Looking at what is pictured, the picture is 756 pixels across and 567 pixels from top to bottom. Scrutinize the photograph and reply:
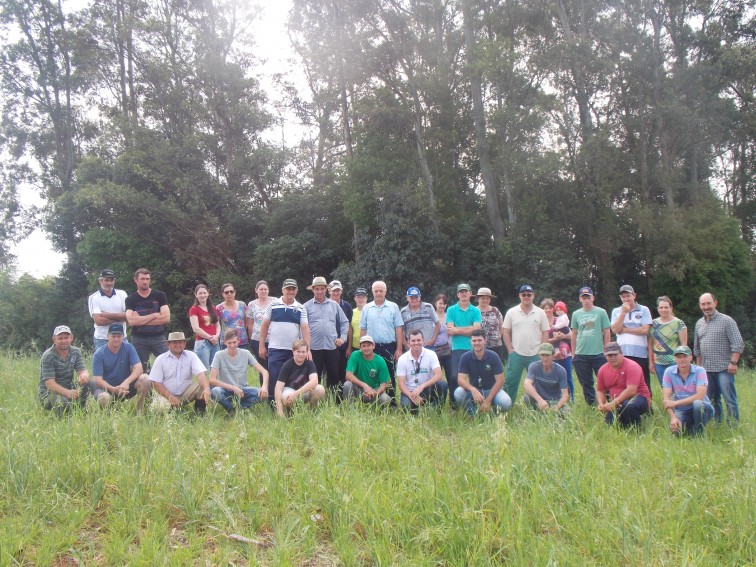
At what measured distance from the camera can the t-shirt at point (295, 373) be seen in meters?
6.77

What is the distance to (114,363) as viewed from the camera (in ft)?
22.4

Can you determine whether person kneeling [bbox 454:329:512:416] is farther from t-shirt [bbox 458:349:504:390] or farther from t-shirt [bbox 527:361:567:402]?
t-shirt [bbox 527:361:567:402]

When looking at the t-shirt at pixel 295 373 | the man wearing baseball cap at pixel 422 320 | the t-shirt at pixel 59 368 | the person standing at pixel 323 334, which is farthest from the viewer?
the man wearing baseball cap at pixel 422 320

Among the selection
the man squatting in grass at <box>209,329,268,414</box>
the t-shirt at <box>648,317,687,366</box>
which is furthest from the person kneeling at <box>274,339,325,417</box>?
the t-shirt at <box>648,317,687,366</box>

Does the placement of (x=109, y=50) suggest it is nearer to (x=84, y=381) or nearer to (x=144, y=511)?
(x=84, y=381)

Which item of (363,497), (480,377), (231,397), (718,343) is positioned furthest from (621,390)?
(231,397)

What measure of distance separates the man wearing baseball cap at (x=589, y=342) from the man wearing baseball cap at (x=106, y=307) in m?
5.96

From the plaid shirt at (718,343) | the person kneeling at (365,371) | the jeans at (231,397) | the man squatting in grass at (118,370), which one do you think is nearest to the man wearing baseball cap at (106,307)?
the man squatting in grass at (118,370)

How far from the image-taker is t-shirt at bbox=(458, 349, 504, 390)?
714cm

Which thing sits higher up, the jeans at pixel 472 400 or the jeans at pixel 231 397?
the jeans at pixel 231 397

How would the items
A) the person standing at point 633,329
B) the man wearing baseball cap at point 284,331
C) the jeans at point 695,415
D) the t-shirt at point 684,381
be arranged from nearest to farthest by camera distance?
1. the jeans at point 695,415
2. the t-shirt at point 684,381
3. the man wearing baseball cap at point 284,331
4. the person standing at point 633,329

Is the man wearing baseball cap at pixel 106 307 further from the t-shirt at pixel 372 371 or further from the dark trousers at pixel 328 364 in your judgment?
the t-shirt at pixel 372 371

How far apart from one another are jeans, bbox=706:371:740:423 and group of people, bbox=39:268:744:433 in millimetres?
14

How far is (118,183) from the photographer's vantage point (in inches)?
1006
